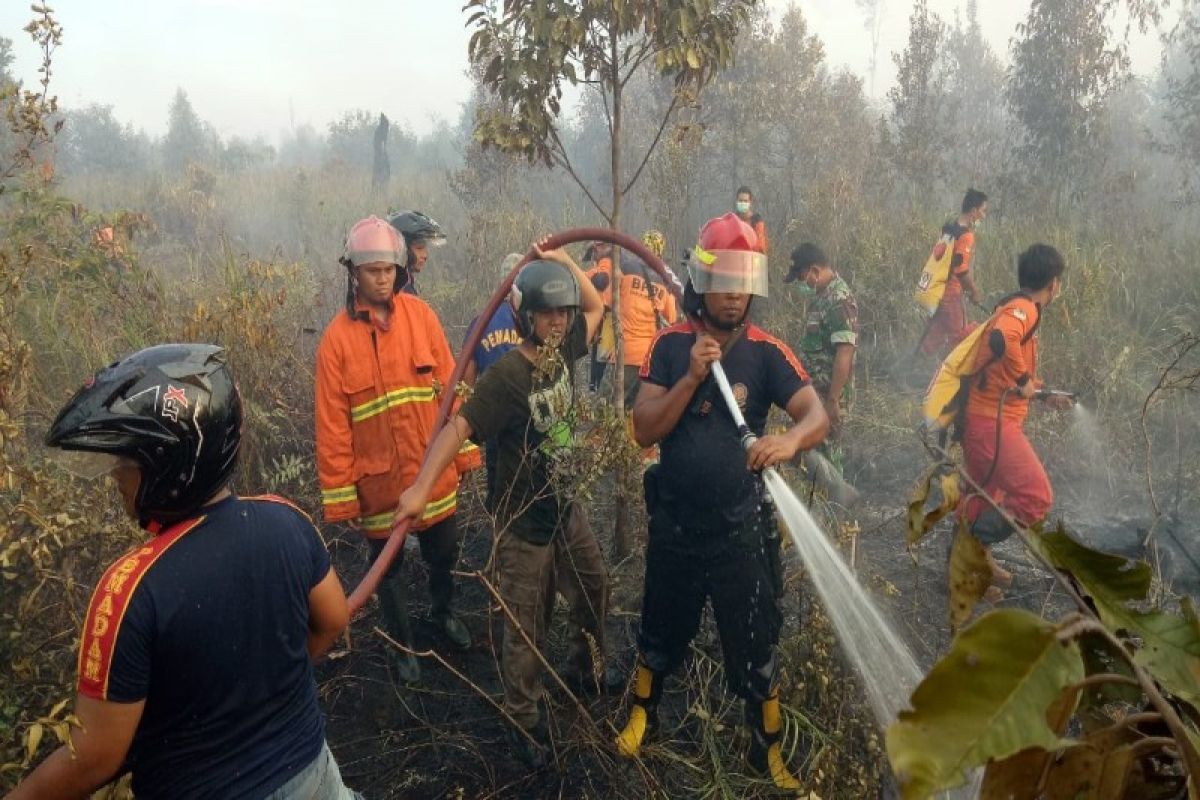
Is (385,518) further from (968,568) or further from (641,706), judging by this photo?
(968,568)

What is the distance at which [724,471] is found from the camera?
282 cm

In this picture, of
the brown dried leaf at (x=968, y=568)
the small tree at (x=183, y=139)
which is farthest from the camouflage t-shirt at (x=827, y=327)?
the small tree at (x=183, y=139)

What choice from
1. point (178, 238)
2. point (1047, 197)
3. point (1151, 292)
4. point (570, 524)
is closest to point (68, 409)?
point (570, 524)

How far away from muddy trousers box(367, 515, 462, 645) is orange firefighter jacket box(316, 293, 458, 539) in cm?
10

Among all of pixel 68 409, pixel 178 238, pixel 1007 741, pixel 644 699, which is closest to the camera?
pixel 1007 741

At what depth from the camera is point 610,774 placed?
10.1 feet

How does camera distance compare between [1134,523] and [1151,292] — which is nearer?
[1134,523]

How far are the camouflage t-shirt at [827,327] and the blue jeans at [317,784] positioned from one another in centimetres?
469

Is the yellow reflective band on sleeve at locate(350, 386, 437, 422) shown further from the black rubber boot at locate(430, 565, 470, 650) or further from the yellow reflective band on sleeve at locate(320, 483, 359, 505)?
the black rubber boot at locate(430, 565, 470, 650)

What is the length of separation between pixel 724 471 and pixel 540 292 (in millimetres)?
1071

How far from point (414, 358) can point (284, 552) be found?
214 cm

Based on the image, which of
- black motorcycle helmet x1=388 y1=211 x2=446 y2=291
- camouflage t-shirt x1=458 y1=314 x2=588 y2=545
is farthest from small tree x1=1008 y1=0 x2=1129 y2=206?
camouflage t-shirt x1=458 y1=314 x2=588 y2=545

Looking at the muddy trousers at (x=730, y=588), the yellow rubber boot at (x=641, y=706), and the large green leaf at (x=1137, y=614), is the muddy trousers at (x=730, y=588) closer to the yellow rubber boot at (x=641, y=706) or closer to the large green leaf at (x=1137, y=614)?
the yellow rubber boot at (x=641, y=706)

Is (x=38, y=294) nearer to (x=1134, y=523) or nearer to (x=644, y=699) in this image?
(x=644, y=699)
